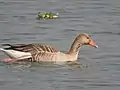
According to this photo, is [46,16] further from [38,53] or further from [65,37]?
[38,53]

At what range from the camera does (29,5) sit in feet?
86.7

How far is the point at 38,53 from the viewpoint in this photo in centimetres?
1891

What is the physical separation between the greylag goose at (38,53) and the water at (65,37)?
0.98 ft

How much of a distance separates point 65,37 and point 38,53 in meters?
2.32

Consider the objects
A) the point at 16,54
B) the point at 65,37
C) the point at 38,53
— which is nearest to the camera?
the point at 16,54

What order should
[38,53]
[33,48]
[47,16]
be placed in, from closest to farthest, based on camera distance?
[33,48], [38,53], [47,16]

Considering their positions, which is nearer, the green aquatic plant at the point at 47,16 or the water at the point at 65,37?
the water at the point at 65,37

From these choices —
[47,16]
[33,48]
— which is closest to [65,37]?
[33,48]

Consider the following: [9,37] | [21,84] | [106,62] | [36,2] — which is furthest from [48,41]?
[36,2]

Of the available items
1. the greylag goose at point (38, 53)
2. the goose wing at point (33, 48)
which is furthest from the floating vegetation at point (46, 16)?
the goose wing at point (33, 48)

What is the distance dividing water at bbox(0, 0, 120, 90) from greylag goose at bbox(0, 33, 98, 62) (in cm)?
30

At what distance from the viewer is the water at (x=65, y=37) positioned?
1625 cm

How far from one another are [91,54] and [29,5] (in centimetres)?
751

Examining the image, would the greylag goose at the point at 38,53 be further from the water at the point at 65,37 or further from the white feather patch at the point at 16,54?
the water at the point at 65,37
